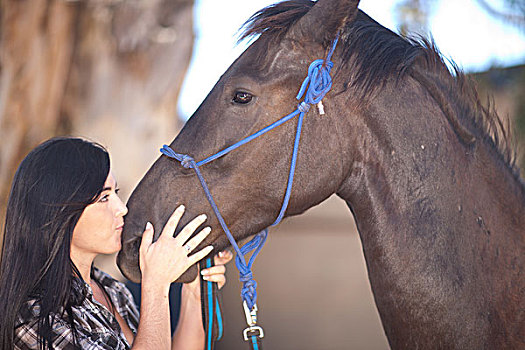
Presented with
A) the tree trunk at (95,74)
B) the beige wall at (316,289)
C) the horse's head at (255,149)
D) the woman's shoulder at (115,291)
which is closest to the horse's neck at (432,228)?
the horse's head at (255,149)

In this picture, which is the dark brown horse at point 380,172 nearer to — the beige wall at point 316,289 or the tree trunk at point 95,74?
the tree trunk at point 95,74

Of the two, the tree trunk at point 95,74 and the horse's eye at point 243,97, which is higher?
the tree trunk at point 95,74

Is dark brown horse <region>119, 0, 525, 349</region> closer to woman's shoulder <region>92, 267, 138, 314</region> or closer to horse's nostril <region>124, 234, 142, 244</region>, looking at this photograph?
horse's nostril <region>124, 234, 142, 244</region>

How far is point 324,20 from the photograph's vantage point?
1562mm

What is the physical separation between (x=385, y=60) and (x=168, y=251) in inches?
34.5

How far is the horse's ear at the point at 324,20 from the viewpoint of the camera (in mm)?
1525

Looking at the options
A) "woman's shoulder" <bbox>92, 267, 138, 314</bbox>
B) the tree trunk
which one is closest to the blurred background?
the tree trunk

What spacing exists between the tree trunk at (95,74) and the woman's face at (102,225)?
12.5 feet

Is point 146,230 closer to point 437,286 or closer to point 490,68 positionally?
point 437,286

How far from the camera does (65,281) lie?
1559 millimetres

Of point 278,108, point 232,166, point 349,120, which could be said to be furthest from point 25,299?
point 349,120

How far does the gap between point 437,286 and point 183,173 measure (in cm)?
83

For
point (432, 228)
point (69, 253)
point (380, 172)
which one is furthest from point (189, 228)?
point (432, 228)

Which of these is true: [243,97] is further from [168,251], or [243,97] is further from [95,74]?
[95,74]
